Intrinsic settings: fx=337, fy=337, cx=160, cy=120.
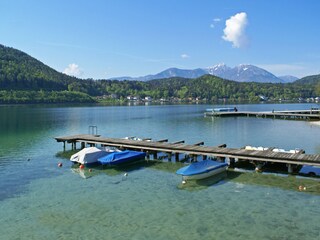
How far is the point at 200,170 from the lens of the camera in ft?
91.6

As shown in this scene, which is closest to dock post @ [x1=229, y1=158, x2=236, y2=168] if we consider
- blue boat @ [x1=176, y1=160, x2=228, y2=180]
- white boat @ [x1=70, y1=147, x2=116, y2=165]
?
blue boat @ [x1=176, y1=160, x2=228, y2=180]

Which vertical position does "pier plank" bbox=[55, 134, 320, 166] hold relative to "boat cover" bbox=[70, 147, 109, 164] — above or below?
above

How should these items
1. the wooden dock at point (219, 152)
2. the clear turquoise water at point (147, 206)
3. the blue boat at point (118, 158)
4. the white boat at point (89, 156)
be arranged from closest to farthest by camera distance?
the clear turquoise water at point (147, 206) → the wooden dock at point (219, 152) → the blue boat at point (118, 158) → the white boat at point (89, 156)

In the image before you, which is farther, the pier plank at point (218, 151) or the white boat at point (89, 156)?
the white boat at point (89, 156)

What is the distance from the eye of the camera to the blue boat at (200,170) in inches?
1080

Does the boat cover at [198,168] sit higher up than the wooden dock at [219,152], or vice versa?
the wooden dock at [219,152]

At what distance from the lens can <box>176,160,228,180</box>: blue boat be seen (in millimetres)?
27438

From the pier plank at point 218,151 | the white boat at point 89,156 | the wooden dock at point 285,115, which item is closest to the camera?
the pier plank at point 218,151

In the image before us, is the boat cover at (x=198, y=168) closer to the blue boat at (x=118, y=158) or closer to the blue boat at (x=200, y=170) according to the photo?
the blue boat at (x=200, y=170)

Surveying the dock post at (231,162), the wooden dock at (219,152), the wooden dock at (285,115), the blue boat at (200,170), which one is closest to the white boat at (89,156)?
the wooden dock at (219,152)

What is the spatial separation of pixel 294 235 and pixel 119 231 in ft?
30.4

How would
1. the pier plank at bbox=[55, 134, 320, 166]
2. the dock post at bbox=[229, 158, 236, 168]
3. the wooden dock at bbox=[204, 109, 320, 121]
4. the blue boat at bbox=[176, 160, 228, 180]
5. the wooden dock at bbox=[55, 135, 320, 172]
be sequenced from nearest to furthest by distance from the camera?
the blue boat at bbox=[176, 160, 228, 180], the pier plank at bbox=[55, 134, 320, 166], the wooden dock at bbox=[55, 135, 320, 172], the dock post at bbox=[229, 158, 236, 168], the wooden dock at bbox=[204, 109, 320, 121]

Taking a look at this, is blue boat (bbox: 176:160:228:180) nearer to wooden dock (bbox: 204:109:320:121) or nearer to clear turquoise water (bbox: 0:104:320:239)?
clear turquoise water (bbox: 0:104:320:239)

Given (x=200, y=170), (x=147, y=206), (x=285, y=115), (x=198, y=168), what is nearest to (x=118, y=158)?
(x=198, y=168)
